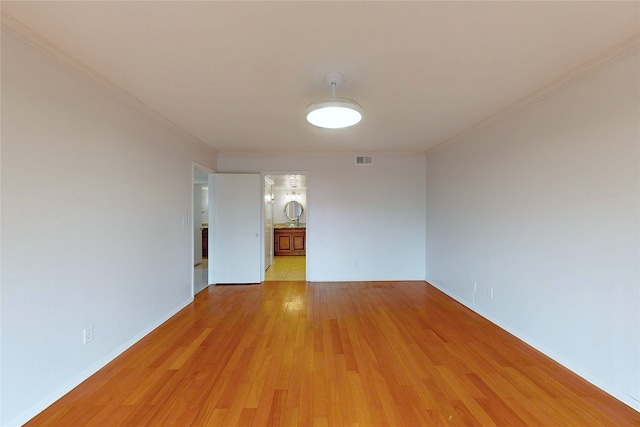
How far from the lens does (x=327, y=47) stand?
1.80 metres

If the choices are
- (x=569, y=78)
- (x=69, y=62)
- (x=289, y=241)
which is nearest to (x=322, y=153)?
(x=569, y=78)

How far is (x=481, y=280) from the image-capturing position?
135 inches

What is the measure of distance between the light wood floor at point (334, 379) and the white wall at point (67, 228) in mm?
288

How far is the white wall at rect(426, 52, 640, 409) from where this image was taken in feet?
6.09

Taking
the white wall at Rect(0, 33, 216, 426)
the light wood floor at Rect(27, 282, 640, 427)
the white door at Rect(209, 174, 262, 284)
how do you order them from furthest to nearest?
1. the white door at Rect(209, 174, 262, 284)
2. the light wood floor at Rect(27, 282, 640, 427)
3. the white wall at Rect(0, 33, 216, 426)

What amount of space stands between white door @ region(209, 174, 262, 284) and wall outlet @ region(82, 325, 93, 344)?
2697 mm

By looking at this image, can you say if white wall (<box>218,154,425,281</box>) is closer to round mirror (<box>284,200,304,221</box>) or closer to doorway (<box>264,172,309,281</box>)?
doorway (<box>264,172,309,281</box>)

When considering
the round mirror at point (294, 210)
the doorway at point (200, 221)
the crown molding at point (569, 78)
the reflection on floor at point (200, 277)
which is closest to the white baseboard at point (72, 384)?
the reflection on floor at point (200, 277)

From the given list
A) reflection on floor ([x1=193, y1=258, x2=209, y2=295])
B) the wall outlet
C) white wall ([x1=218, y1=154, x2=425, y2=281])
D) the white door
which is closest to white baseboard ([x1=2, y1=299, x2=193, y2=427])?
the wall outlet

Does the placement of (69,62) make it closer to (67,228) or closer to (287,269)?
(67,228)

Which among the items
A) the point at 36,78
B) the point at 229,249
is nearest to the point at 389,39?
the point at 36,78

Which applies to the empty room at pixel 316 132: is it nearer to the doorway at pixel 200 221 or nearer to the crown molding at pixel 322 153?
the crown molding at pixel 322 153

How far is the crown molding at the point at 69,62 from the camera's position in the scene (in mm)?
1575

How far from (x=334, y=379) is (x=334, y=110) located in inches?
84.9
